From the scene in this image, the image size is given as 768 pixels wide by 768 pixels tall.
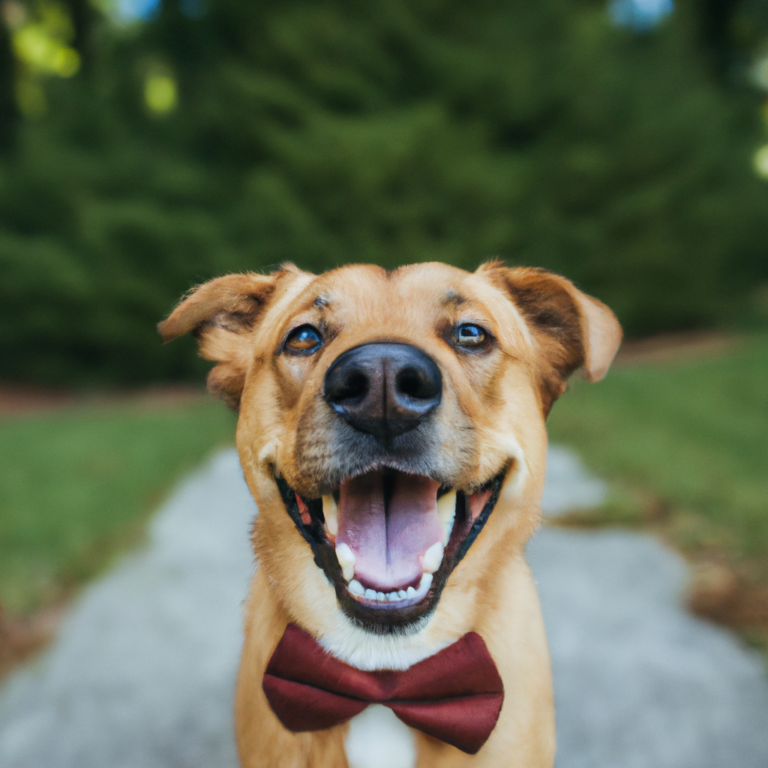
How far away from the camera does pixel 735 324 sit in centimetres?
1280

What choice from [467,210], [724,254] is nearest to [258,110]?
[467,210]

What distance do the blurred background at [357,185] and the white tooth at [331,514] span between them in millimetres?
5865

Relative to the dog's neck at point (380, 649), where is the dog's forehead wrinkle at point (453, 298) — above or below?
above

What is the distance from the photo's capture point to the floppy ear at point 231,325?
2.06m

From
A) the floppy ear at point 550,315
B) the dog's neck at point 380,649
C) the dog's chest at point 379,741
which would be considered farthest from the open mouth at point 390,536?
the floppy ear at point 550,315

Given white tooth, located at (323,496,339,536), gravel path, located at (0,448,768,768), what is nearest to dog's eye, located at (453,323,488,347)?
white tooth, located at (323,496,339,536)

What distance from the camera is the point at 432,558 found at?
1.55 metres

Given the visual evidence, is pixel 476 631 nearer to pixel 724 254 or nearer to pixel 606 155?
pixel 606 155

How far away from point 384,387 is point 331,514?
0.41m

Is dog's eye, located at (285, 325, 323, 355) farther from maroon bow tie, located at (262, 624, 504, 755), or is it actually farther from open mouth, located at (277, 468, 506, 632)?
maroon bow tie, located at (262, 624, 504, 755)

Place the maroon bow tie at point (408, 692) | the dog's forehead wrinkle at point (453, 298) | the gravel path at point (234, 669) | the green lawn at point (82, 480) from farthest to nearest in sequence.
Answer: the green lawn at point (82, 480) → the gravel path at point (234, 669) → the dog's forehead wrinkle at point (453, 298) → the maroon bow tie at point (408, 692)

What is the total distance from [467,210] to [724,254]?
5168mm

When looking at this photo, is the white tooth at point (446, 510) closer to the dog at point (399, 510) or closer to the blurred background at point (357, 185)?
the dog at point (399, 510)

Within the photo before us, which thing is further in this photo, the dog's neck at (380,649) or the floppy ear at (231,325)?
the floppy ear at (231,325)
